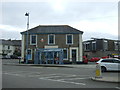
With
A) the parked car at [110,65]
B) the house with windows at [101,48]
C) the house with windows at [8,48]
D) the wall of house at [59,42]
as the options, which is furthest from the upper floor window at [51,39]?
the house with windows at [8,48]

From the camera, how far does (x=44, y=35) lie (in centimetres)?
4072

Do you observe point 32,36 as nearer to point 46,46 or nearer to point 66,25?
point 46,46

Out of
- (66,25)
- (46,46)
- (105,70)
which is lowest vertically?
(105,70)

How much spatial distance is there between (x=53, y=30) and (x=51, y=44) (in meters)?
2.89

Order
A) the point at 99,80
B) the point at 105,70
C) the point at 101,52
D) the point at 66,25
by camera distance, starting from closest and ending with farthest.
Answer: the point at 99,80 → the point at 105,70 → the point at 66,25 → the point at 101,52

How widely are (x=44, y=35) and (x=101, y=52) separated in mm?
26981

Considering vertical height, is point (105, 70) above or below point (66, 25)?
below

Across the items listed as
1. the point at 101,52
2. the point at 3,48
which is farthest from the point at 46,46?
the point at 3,48

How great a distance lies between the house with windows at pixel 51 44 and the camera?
3925 cm

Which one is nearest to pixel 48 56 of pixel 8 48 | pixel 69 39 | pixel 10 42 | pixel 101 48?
pixel 69 39

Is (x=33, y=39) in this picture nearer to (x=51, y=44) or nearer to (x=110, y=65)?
(x=51, y=44)

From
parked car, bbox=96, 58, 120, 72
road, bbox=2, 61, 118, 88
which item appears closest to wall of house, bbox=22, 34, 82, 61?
parked car, bbox=96, 58, 120, 72

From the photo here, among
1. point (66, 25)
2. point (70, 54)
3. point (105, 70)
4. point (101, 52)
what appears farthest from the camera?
point (101, 52)

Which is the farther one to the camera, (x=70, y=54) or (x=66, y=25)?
(x=66, y=25)
